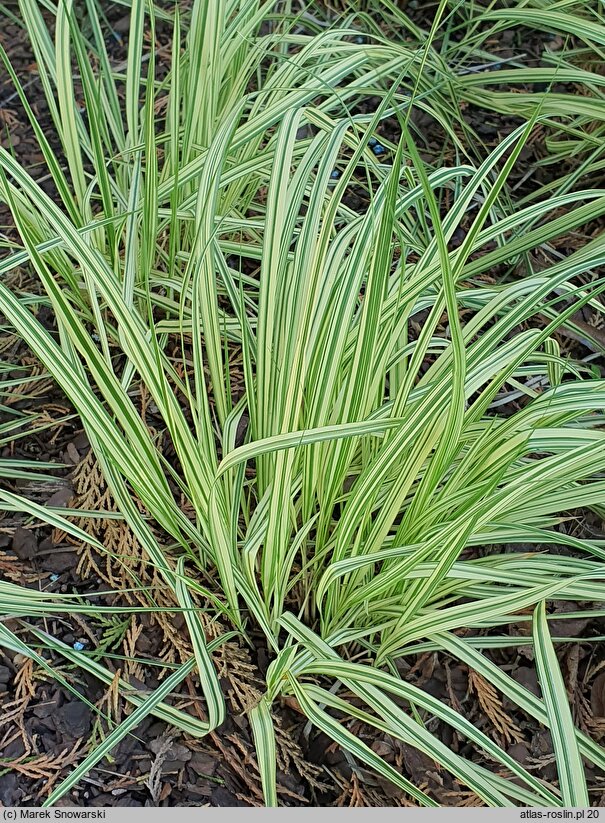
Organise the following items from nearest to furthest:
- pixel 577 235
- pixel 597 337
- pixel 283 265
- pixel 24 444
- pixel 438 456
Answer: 1. pixel 438 456
2. pixel 283 265
3. pixel 24 444
4. pixel 597 337
5. pixel 577 235

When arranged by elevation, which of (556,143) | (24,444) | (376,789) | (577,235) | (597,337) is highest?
(556,143)

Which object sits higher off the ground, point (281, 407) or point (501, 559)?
point (281, 407)

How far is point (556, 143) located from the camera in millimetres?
1699

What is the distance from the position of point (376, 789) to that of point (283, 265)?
2.33ft

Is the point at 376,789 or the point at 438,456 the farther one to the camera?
the point at 376,789

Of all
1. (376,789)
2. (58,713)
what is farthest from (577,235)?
(58,713)

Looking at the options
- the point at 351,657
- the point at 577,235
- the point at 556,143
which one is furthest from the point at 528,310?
the point at 556,143

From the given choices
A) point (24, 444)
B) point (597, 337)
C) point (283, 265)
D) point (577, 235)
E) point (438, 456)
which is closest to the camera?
point (438, 456)

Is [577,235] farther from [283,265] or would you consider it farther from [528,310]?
[283,265]

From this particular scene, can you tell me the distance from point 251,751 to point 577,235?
1235 mm

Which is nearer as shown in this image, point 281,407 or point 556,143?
point 281,407

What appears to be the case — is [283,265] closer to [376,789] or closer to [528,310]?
[528,310]

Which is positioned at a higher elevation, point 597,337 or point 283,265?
point 283,265

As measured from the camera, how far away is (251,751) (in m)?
1.03
